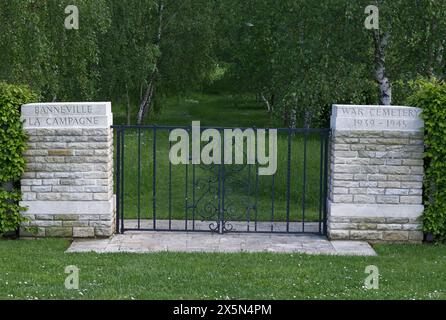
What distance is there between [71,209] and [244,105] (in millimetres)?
31509

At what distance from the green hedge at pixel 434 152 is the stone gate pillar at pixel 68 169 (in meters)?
4.06

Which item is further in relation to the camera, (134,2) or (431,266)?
(134,2)

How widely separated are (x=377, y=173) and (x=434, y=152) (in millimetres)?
756

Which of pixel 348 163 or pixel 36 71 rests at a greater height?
pixel 36 71

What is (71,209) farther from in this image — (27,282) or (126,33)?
(126,33)

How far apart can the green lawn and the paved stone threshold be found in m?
0.36

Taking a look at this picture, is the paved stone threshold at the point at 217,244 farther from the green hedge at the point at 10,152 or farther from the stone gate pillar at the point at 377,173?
the green hedge at the point at 10,152

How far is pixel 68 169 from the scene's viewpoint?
31.7ft

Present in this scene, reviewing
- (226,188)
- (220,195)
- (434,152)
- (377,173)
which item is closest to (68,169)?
(220,195)

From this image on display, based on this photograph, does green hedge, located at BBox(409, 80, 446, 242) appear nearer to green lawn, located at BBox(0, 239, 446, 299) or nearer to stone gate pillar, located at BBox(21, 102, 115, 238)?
green lawn, located at BBox(0, 239, 446, 299)

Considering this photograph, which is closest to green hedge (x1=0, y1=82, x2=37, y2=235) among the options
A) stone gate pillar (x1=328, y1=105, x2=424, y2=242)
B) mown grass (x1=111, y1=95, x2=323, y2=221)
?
mown grass (x1=111, y1=95, x2=323, y2=221)

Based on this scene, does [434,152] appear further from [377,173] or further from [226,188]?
[226,188]

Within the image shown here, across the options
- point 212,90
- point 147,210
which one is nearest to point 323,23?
point 147,210

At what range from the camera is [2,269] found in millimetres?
7891
